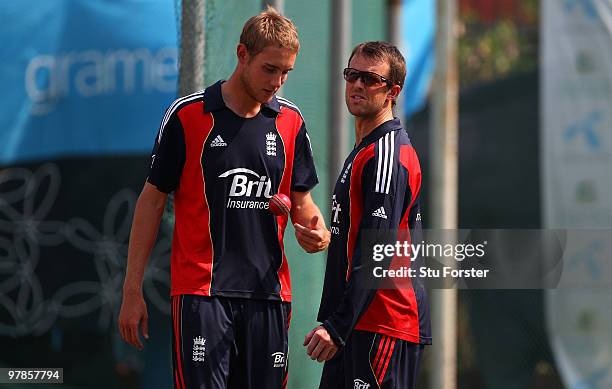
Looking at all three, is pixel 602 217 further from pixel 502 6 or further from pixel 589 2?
pixel 502 6

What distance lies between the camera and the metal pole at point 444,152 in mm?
8641

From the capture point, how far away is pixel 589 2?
8.90m

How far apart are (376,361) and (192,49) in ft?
6.55

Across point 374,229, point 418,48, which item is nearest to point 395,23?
point 418,48

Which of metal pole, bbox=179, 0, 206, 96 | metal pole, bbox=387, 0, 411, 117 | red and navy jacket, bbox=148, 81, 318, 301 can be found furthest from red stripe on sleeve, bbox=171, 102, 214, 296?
metal pole, bbox=387, 0, 411, 117

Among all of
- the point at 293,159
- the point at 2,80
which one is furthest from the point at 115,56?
the point at 293,159

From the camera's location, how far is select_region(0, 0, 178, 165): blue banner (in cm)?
882

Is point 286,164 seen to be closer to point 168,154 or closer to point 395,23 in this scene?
point 168,154

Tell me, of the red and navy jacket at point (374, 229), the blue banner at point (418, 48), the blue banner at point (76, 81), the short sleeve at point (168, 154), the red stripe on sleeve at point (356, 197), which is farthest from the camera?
the blue banner at point (418, 48)

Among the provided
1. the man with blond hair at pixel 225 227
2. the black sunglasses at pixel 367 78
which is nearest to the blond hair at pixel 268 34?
the man with blond hair at pixel 225 227

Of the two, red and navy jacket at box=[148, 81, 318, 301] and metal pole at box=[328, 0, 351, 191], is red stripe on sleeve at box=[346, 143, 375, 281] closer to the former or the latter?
red and navy jacket at box=[148, 81, 318, 301]

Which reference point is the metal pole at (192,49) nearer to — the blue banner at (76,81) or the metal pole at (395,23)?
the blue banner at (76,81)

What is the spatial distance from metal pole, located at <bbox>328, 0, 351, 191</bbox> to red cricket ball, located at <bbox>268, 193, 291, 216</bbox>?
6.32 feet

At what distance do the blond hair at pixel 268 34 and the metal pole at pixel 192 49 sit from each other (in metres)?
1.06
